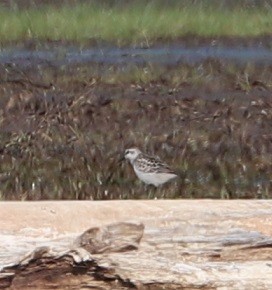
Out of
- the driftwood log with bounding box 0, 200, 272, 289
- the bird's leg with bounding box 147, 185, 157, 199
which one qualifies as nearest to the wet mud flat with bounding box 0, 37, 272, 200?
the bird's leg with bounding box 147, 185, 157, 199

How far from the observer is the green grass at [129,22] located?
463 cm

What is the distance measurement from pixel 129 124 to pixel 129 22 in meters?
0.37

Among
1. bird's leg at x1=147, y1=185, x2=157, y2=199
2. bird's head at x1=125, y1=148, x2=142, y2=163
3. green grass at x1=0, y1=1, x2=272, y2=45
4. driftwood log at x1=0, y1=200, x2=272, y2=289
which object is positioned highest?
green grass at x1=0, y1=1, x2=272, y2=45

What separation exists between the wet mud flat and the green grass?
60 millimetres

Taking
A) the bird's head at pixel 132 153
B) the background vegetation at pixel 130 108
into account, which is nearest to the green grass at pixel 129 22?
the background vegetation at pixel 130 108

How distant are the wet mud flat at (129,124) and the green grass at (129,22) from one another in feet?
0.20

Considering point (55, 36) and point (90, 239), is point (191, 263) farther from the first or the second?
point (55, 36)

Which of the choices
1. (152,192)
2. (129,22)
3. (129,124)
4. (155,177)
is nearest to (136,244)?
(155,177)

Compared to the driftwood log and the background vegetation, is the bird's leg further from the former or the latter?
the driftwood log

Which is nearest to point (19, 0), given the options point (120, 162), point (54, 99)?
point (54, 99)

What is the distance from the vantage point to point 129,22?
15.2 feet

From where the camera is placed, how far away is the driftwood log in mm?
3939

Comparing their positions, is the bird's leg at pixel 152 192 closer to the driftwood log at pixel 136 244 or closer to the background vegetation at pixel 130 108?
the background vegetation at pixel 130 108

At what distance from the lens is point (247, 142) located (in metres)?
4.48
